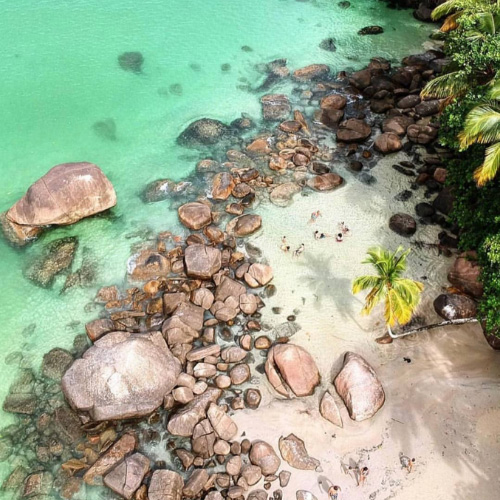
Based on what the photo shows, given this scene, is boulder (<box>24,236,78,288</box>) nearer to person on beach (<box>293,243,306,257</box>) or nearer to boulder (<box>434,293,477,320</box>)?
person on beach (<box>293,243,306,257</box>)

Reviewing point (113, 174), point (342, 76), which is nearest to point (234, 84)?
point (342, 76)

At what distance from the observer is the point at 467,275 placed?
57.9 ft

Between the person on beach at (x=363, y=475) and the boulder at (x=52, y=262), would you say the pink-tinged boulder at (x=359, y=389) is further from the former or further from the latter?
the boulder at (x=52, y=262)

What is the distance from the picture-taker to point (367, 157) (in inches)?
935

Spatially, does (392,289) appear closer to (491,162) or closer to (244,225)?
(491,162)

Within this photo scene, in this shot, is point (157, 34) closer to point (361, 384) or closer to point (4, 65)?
point (4, 65)

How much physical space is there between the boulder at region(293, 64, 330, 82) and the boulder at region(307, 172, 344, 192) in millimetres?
9596

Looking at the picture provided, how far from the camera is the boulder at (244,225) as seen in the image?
20.5 meters

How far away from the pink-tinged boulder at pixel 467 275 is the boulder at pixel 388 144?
308 inches

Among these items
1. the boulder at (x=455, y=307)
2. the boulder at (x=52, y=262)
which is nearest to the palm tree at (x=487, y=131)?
the boulder at (x=455, y=307)

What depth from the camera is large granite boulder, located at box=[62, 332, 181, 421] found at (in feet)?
49.6

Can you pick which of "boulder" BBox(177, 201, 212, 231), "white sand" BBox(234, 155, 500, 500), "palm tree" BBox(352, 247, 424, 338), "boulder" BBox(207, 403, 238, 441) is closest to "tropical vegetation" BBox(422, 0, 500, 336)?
"white sand" BBox(234, 155, 500, 500)

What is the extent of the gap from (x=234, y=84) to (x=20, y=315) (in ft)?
63.1

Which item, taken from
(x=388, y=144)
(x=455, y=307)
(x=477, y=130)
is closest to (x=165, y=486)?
(x=455, y=307)
